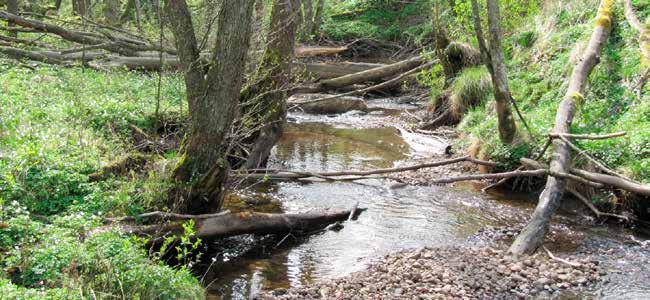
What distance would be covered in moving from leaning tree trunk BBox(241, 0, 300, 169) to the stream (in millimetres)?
751

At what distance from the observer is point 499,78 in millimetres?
9773

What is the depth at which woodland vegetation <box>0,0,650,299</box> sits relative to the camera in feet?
17.7

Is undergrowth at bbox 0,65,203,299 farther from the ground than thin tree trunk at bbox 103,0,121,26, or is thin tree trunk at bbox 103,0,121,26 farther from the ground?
thin tree trunk at bbox 103,0,121,26

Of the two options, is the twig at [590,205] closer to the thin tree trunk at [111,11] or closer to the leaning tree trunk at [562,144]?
the leaning tree trunk at [562,144]

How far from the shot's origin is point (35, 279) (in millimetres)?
4645

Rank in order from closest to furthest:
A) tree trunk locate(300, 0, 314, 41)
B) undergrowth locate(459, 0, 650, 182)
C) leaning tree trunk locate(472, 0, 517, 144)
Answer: undergrowth locate(459, 0, 650, 182) < leaning tree trunk locate(472, 0, 517, 144) < tree trunk locate(300, 0, 314, 41)

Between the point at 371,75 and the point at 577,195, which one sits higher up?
the point at 371,75

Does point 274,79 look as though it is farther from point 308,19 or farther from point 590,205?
point 308,19

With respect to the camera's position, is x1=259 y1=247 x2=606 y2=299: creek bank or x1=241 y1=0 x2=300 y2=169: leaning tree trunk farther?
x1=241 y1=0 x2=300 y2=169: leaning tree trunk

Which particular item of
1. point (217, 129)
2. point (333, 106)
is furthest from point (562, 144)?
point (333, 106)

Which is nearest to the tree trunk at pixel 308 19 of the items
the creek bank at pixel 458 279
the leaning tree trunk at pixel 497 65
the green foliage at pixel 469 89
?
the green foliage at pixel 469 89

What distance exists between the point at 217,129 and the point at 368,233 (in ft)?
8.19

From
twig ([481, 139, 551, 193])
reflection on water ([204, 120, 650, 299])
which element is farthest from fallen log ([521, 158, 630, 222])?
reflection on water ([204, 120, 650, 299])

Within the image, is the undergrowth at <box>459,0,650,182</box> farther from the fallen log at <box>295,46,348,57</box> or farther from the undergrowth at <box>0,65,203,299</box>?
the fallen log at <box>295,46,348,57</box>
